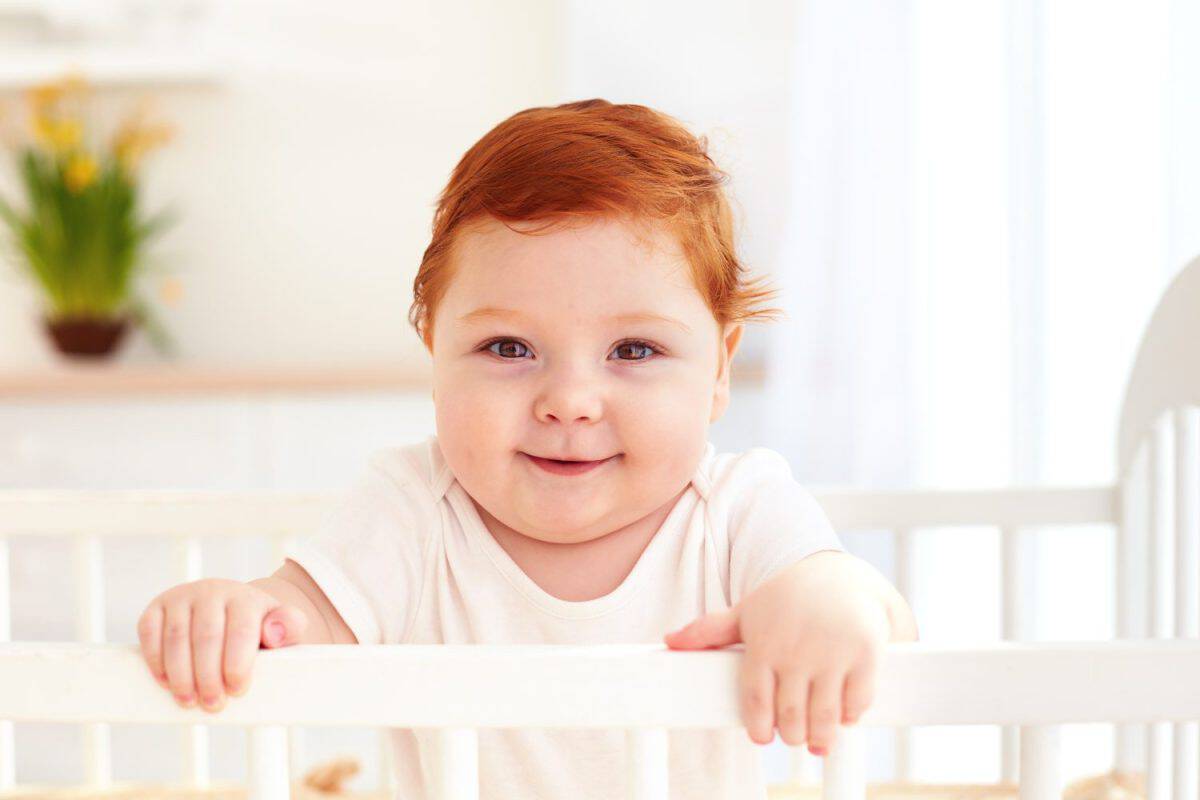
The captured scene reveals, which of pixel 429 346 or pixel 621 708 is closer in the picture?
pixel 621 708

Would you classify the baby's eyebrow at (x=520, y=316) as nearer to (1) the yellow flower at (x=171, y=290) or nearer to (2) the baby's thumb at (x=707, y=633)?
(2) the baby's thumb at (x=707, y=633)

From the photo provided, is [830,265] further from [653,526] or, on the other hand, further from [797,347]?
[653,526]

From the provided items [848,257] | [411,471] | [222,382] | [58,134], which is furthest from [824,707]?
[58,134]

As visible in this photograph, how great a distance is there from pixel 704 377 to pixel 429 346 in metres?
0.19

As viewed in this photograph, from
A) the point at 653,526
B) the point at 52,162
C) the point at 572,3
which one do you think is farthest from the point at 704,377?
the point at 52,162

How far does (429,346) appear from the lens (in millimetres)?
833

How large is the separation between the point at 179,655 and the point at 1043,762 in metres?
0.39

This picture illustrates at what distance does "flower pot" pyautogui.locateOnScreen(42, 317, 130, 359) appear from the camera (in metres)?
2.22

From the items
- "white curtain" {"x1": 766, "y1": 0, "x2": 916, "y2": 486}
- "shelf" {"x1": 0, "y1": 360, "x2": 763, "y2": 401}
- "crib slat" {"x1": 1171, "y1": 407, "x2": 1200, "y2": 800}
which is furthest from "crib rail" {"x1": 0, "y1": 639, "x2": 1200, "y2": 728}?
"shelf" {"x1": 0, "y1": 360, "x2": 763, "y2": 401}

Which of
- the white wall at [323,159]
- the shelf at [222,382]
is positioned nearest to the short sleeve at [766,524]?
the shelf at [222,382]

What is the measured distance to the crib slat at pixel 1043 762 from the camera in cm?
55

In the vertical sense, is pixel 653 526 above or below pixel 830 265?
below

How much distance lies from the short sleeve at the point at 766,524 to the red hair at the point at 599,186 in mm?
114

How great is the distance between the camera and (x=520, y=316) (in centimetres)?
73
